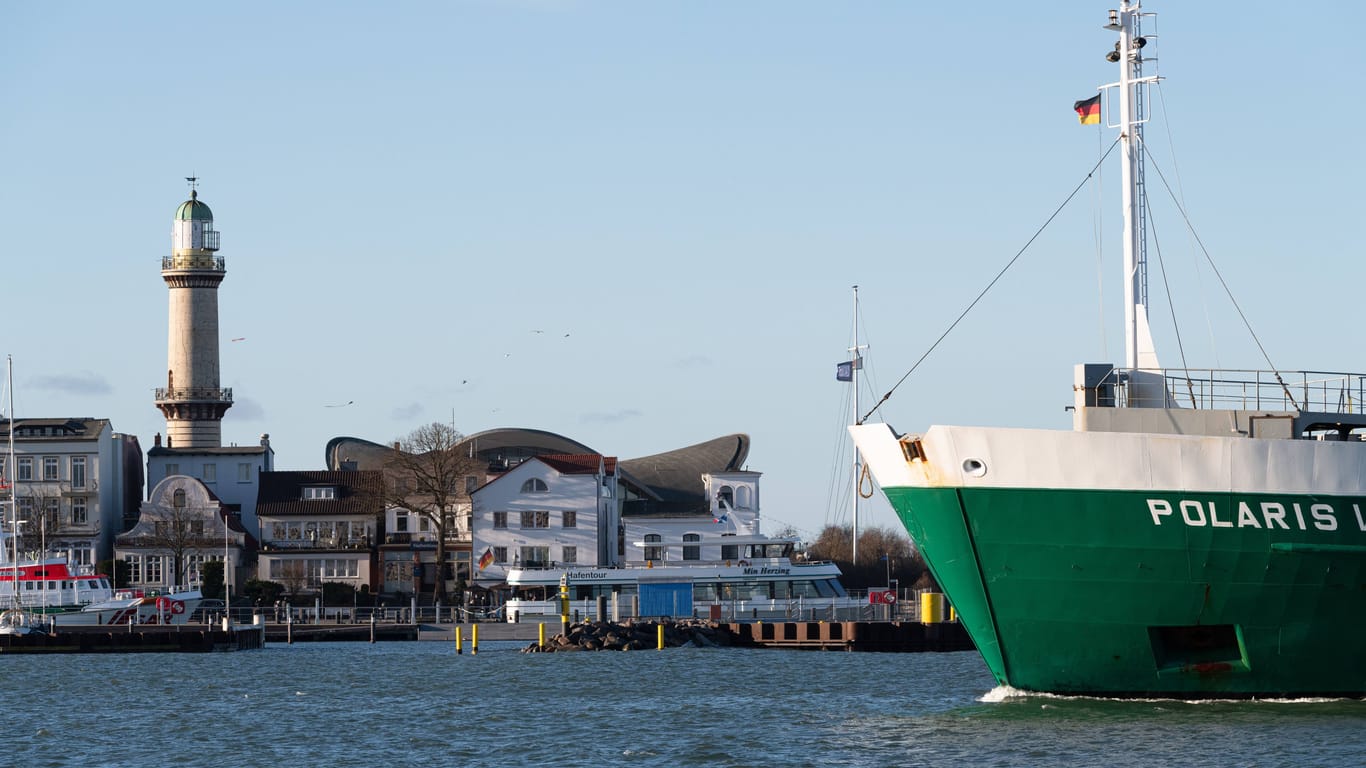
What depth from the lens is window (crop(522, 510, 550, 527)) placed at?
83938 millimetres

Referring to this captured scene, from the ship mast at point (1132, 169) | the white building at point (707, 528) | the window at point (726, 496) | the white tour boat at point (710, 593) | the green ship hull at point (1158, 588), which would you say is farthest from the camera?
the window at point (726, 496)

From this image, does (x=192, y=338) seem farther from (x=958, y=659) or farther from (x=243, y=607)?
(x=958, y=659)

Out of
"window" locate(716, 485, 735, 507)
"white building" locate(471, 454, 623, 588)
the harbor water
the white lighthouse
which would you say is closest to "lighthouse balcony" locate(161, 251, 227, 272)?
the white lighthouse

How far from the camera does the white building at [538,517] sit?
83.5 m

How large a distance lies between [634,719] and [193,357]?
6716 centimetres

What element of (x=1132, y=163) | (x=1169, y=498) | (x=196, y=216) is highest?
(x=196, y=216)

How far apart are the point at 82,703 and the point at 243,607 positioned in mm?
36762

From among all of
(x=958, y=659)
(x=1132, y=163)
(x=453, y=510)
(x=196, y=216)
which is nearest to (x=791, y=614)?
(x=958, y=659)

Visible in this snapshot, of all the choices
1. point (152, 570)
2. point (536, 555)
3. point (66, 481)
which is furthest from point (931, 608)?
point (66, 481)

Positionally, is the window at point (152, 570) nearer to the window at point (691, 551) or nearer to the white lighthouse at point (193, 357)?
the white lighthouse at point (193, 357)

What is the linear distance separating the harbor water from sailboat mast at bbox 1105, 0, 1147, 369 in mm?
6610

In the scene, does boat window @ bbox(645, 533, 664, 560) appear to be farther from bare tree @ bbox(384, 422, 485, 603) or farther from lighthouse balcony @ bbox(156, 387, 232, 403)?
lighthouse balcony @ bbox(156, 387, 232, 403)

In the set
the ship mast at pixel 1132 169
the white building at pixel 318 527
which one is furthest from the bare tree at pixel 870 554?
the ship mast at pixel 1132 169

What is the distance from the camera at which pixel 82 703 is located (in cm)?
4306
